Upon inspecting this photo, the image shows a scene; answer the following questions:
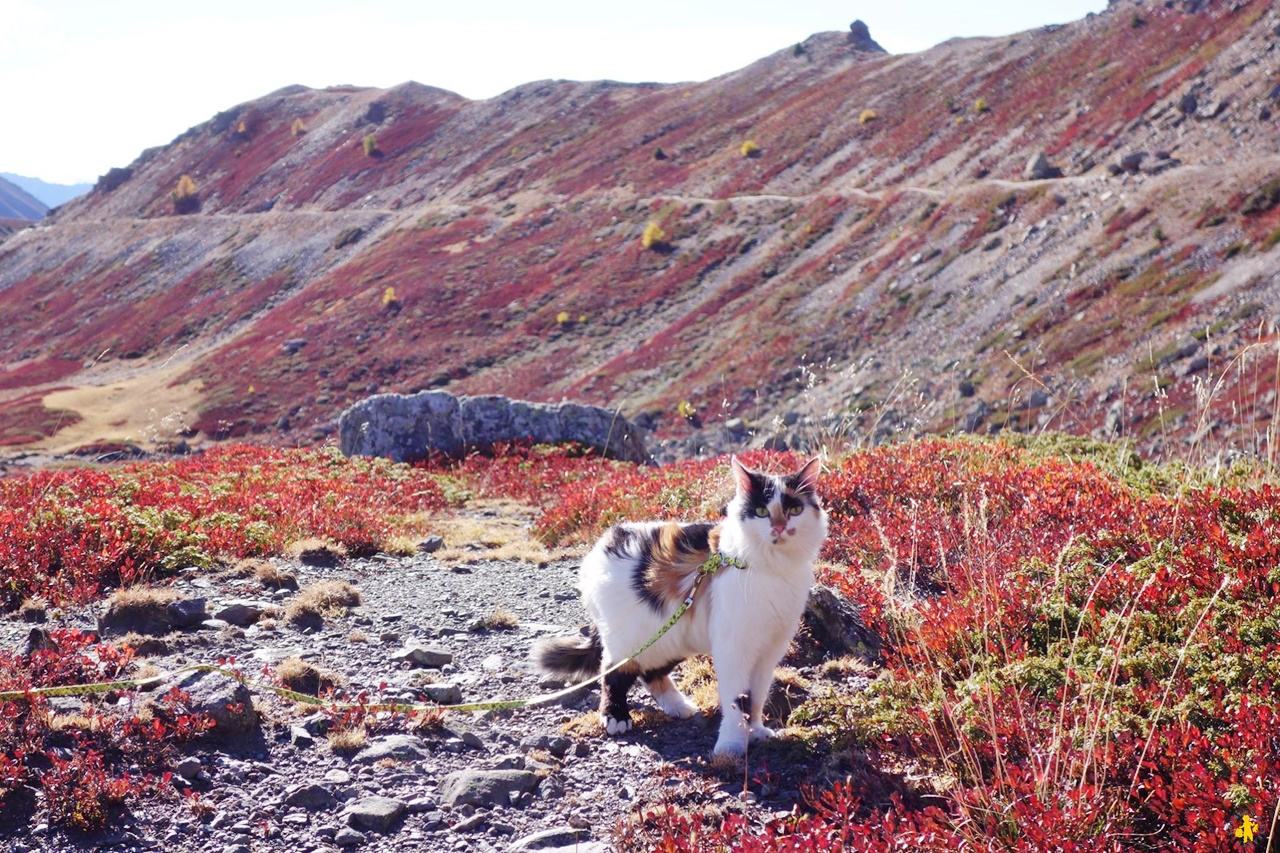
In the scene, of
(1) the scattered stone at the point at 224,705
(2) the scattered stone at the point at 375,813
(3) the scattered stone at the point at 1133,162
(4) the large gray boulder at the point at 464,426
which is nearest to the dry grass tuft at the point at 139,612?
(1) the scattered stone at the point at 224,705

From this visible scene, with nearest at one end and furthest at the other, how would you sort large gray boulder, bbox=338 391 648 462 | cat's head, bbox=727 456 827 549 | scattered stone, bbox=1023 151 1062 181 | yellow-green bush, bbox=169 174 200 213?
1. cat's head, bbox=727 456 827 549
2. large gray boulder, bbox=338 391 648 462
3. scattered stone, bbox=1023 151 1062 181
4. yellow-green bush, bbox=169 174 200 213

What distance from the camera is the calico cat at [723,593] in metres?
5.24

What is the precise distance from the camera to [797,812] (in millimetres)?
4531

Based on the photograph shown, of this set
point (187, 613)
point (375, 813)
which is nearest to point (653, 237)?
point (187, 613)

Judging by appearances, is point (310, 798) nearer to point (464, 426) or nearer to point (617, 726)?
point (617, 726)

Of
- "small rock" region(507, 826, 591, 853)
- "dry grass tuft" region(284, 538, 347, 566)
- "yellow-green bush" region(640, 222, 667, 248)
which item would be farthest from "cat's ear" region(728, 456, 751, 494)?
"yellow-green bush" region(640, 222, 667, 248)

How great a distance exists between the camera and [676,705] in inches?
241

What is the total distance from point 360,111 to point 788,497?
9706 centimetres

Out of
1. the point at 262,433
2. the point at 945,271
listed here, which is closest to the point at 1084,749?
the point at 945,271

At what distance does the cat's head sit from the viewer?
5156 millimetres

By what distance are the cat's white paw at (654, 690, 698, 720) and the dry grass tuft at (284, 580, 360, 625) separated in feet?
11.2

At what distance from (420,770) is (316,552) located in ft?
17.2

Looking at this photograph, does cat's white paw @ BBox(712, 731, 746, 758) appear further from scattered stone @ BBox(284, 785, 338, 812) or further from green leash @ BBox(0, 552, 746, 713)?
scattered stone @ BBox(284, 785, 338, 812)

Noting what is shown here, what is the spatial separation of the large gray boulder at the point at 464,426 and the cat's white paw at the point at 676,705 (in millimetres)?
11718
